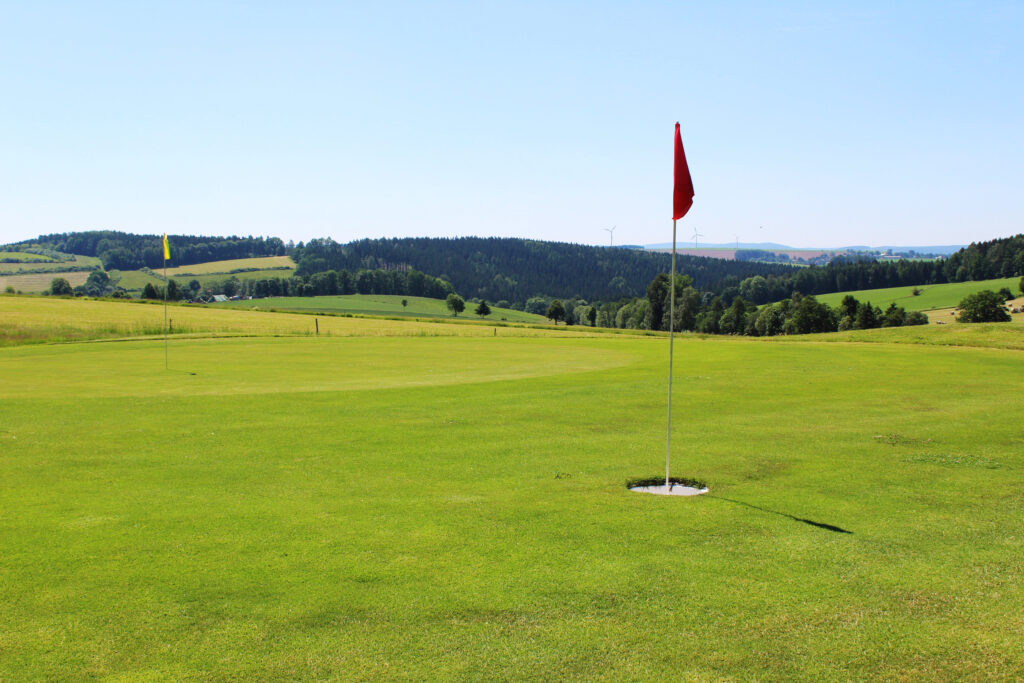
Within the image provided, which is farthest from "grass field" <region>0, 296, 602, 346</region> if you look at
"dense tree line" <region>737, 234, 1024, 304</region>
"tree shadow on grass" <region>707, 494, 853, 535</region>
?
"dense tree line" <region>737, 234, 1024, 304</region>

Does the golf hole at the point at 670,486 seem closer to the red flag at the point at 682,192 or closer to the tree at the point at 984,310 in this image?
the red flag at the point at 682,192

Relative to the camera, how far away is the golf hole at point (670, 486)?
1025 cm

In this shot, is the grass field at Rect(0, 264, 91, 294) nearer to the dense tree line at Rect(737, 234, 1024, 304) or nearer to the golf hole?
the dense tree line at Rect(737, 234, 1024, 304)

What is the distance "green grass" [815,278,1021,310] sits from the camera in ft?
431

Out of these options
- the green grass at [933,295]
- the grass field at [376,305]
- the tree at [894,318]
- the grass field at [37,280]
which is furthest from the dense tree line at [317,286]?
the tree at [894,318]

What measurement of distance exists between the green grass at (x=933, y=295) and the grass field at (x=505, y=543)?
133044 millimetres

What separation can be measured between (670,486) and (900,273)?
18876cm

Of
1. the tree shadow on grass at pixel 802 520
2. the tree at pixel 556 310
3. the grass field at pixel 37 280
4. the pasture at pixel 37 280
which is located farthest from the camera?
the pasture at pixel 37 280

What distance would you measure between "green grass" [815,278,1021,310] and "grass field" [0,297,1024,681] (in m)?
133

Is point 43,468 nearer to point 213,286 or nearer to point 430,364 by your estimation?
point 430,364

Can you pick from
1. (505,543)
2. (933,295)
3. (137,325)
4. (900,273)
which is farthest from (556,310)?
(505,543)

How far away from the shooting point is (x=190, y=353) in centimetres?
3603

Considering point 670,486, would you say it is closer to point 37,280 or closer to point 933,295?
point 933,295

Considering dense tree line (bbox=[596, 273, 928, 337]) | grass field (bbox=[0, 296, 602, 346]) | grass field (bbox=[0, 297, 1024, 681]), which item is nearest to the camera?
grass field (bbox=[0, 297, 1024, 681])
